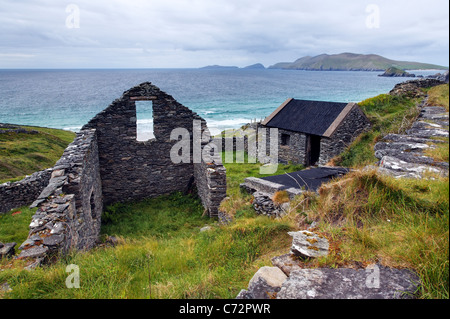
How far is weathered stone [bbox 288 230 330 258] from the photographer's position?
3.46m

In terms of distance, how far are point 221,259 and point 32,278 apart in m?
2.67

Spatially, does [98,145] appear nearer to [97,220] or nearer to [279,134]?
[97,220]

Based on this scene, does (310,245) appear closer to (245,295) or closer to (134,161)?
(245,295)

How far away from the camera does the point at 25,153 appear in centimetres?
2350

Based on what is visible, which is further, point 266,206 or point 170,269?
point 266,206

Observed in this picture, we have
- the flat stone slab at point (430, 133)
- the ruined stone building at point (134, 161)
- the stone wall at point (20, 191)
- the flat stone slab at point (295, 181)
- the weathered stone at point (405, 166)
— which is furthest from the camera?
the stone wall at point (20, 191)

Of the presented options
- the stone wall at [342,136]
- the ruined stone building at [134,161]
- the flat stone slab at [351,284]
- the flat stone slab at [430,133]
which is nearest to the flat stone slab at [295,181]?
the ruined stone building at [134,161]

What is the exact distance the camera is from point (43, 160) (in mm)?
22594

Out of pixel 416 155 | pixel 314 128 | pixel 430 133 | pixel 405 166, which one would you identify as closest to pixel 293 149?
pixel 314 128

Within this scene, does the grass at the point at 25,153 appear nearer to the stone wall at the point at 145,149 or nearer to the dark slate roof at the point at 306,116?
the stone wall at the point at 145,149

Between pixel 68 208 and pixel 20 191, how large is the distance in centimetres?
806

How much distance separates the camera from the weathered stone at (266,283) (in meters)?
2.93

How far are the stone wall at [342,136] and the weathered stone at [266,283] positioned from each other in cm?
1394
